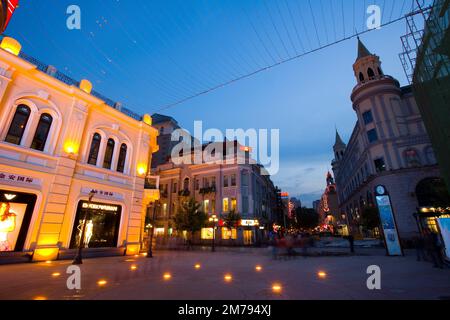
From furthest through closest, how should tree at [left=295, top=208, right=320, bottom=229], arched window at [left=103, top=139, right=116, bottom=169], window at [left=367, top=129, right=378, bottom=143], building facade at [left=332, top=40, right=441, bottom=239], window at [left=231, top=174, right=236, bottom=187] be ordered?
tree at [left=295, top=208, right=320, bottom=229] < window at [left=231, top=174, right=236, bottom=187] < window at [left=367, top=129, right=378, bottom=143] < building facade at [left=332, top=40, right=441, bottom=239] < arched window at [left=103, top=139, right=116, bottom=169]

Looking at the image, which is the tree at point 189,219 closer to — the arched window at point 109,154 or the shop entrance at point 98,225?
the shop entrance at point 98,225

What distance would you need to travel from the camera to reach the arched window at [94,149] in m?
15.7

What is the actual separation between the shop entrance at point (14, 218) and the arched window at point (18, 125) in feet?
9.90

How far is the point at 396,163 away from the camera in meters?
27.2

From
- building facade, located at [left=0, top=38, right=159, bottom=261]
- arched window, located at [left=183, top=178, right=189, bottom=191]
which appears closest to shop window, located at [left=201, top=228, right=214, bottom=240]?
arched window, located at [left=183, top=178, right=189, bottom=191]

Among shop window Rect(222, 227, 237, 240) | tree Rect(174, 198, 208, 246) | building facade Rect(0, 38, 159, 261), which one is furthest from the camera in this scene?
shop window Rect(222, 227, 237, 240)

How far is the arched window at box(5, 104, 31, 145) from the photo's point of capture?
12151mm

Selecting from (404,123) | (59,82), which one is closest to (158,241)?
(59,82)

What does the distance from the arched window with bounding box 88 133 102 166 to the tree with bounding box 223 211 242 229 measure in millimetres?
20289

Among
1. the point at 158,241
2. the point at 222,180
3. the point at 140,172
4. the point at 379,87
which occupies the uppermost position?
the point at 379,87

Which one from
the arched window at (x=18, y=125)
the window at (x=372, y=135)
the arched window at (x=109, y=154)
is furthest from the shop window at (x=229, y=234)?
the arched window at (x=18, y=125)

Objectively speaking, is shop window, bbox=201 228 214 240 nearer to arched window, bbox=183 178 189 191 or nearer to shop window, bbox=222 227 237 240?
shop window, bbox=222 227 237 240

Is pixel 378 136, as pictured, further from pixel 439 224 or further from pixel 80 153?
pixel 80 153
